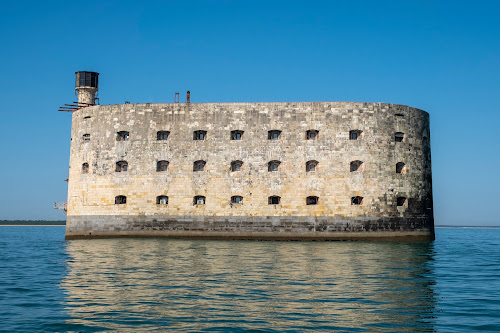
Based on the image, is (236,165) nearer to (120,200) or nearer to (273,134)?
(273,134)

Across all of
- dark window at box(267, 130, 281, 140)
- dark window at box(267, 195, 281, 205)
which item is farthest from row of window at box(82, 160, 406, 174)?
dark window at box(267, 195, 281, 205)

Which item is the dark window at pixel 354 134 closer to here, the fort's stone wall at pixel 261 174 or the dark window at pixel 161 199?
the fort's stone wall at pixel 261 174

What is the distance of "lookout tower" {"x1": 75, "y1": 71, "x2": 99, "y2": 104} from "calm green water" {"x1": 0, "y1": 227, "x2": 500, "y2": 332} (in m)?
21.0

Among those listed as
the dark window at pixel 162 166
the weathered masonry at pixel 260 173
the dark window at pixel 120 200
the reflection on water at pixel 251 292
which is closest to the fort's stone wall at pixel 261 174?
the weathered masonry at pixel 260 173

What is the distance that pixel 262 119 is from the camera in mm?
35844

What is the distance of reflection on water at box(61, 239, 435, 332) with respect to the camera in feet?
34.3

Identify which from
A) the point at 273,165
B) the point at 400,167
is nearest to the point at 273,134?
the point at 273,165

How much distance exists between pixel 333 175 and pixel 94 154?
16857 millimetres

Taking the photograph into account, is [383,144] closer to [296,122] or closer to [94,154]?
[296,122]

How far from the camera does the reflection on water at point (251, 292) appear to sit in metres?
10.5

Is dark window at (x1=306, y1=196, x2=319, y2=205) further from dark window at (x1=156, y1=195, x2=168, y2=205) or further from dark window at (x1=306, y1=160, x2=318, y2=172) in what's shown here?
dark window at (x1=156, y1=195, x2=168, y2=205)

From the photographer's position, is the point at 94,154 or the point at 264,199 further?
the point at 94,154

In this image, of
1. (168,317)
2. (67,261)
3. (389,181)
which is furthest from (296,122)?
(168,317)

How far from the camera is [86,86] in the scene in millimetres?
41344
